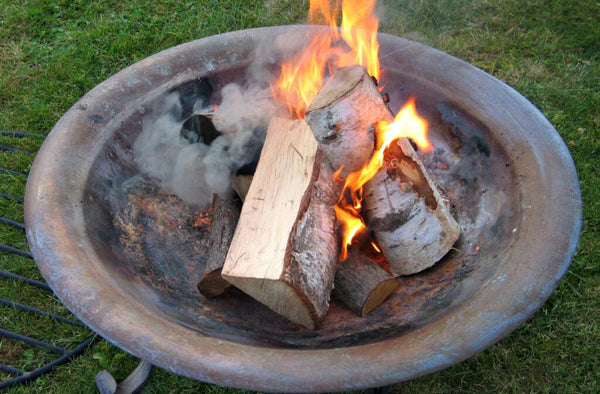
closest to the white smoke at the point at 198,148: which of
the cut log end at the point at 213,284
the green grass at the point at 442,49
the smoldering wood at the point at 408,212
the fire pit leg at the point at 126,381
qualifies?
the cut log end at the point at 213,284

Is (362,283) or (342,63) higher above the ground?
(342,63)

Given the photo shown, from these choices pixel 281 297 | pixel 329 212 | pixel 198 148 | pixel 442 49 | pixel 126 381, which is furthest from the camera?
pixel 442 49

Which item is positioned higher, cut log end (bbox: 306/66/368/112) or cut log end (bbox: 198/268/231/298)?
cut log end (bbox: 306/66/368/112)

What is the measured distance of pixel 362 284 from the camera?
1.89m

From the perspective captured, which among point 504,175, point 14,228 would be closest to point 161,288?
point 504,175

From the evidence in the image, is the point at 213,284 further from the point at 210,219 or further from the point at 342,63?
the point at 342,63

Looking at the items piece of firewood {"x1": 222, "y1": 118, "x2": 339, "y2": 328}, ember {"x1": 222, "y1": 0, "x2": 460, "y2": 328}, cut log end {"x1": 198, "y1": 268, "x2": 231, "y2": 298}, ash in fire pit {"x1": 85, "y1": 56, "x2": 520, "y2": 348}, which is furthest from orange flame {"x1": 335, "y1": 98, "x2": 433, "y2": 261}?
cut log end {"x1": 198, "y1": 268, "x2": 231, "y2": 298}

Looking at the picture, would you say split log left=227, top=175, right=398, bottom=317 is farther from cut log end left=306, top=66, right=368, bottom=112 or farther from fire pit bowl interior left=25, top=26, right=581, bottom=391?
cut log end left=306, top=66, right=368, bottom=112

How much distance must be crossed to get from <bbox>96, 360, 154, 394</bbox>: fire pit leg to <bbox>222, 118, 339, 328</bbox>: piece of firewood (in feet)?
3.23

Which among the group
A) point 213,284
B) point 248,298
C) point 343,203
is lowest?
point 248,298

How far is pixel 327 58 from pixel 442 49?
1.85 m

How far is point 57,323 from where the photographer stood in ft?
8.63

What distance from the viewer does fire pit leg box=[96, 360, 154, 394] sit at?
90.4 inches

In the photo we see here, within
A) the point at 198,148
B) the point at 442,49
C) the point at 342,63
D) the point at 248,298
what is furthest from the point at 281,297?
the point at 442,49
